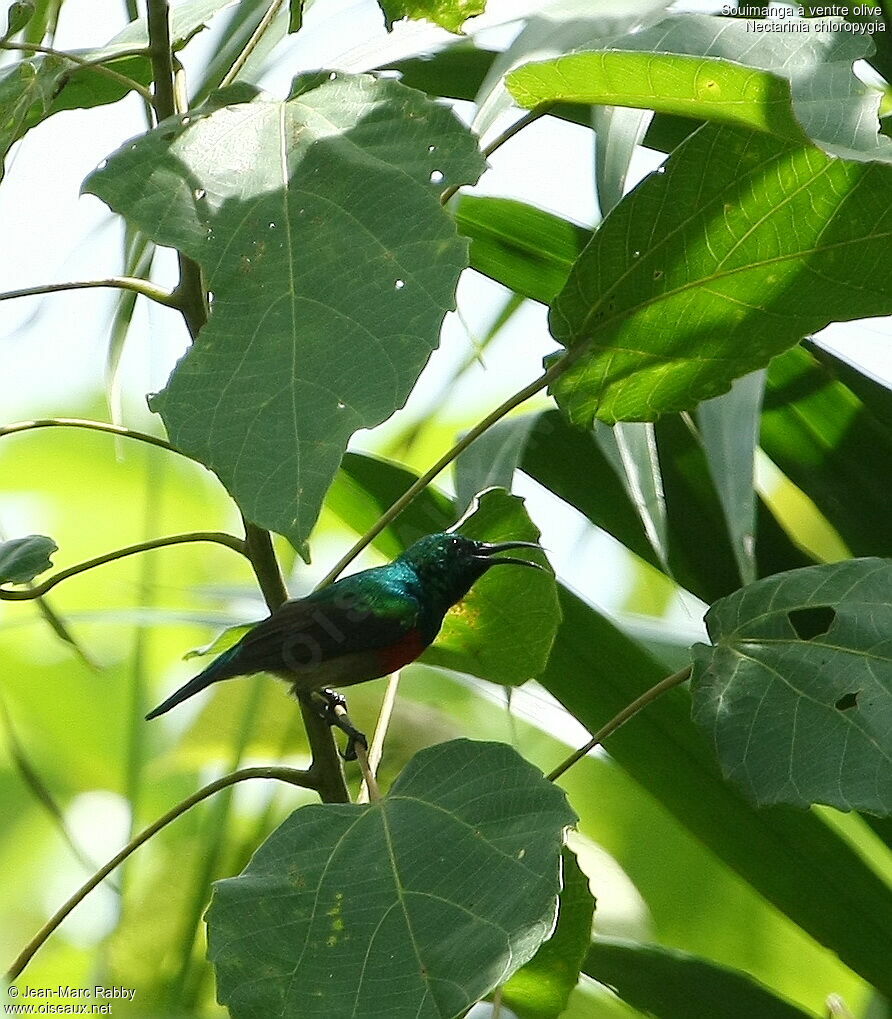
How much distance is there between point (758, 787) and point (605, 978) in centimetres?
68

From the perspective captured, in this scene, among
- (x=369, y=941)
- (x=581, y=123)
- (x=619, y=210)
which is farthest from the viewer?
(x=581, y=123)

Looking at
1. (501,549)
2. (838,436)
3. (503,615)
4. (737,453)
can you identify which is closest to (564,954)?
(503,615)

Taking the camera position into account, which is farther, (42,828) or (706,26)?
(42,828)

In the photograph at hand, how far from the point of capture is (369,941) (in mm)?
636

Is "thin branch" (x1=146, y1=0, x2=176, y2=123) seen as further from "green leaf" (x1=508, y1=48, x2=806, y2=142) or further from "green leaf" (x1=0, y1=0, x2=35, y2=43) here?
"green leaf" (x1=508, y1=48, x2=806, y2=142)

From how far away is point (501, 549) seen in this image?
124 centimetres

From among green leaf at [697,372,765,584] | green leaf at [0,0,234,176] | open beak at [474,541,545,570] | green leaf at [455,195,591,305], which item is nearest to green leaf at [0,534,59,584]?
green leaf at [0,0,234,176]

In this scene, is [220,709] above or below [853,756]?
below

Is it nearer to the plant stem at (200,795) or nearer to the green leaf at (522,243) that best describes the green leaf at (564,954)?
the plant stem at (200,795)

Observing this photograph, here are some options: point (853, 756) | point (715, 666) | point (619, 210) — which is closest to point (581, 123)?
point (619, 210)

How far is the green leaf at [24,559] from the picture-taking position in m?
0.92

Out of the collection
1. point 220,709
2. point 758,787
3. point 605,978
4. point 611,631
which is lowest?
point 220,709

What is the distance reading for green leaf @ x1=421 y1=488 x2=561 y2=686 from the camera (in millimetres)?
1087

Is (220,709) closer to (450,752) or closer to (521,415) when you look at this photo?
(521,415)
